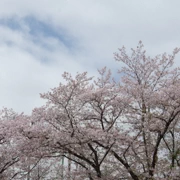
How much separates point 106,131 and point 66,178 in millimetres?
3254

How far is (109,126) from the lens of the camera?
787cm

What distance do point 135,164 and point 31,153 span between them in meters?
2.91

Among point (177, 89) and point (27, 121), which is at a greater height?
point (177, 89)

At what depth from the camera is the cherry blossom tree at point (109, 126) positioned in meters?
7.22

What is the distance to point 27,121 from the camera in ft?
24.1

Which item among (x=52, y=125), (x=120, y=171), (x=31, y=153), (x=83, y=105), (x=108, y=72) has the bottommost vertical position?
(x=120, y=171)

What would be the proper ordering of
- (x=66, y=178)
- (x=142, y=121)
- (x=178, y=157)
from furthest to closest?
(x=66, y=178) → (x=178, y=157) → (x=142, y=121)

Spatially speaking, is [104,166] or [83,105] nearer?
[83,105]

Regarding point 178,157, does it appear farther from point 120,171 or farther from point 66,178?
point 66,178

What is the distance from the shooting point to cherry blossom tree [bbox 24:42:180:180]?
23.7 ft

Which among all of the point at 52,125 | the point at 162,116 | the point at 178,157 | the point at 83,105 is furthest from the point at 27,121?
the point at 178,157

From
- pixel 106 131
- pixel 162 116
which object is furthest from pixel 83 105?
pixel 162 116

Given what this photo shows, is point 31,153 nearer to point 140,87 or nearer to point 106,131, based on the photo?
point 106,131

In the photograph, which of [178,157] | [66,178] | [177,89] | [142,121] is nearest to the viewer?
[177,89]
